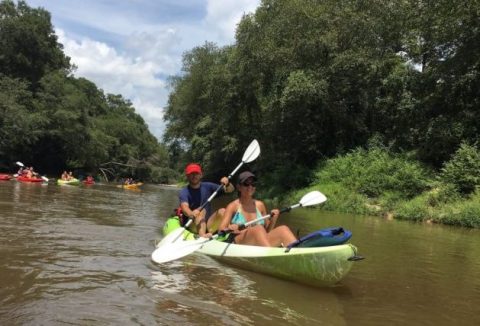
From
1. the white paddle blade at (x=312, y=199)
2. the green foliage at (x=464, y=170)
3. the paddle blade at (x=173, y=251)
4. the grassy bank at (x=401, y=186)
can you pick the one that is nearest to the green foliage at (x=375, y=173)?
the grassy bank at (x=401, y=186)

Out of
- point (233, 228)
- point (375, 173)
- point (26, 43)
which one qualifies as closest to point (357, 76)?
point (375, 173)

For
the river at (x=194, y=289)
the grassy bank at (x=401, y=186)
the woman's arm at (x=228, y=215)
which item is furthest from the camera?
the grassy bank at (x=401, y=186)

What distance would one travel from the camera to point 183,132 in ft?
136

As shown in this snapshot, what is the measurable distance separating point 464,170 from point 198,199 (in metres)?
11.8

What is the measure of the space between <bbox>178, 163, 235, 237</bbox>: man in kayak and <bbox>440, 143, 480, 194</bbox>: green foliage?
438 inches

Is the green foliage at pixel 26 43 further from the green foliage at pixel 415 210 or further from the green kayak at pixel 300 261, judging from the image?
the green kayak at pixel 300 261

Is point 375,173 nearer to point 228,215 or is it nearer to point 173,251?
point 228,215

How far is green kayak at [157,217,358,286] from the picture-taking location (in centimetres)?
533

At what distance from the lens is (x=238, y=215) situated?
6.73 meters

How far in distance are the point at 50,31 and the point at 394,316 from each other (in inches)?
2169

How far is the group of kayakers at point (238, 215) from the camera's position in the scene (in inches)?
252

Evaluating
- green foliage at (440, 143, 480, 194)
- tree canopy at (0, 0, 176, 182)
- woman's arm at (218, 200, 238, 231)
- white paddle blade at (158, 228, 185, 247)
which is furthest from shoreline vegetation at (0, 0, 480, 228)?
white paddle blade at (158, 228, 185, 247)

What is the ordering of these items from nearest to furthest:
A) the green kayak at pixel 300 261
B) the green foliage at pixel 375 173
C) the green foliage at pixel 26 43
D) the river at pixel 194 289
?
the river at pixel 194 289, the green kayak at pixel 300 261, the green foliage at pixel 375 173, the green foliage at pixel 26 43

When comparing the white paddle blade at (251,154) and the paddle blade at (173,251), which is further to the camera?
the white paddle blade at (251,154)
